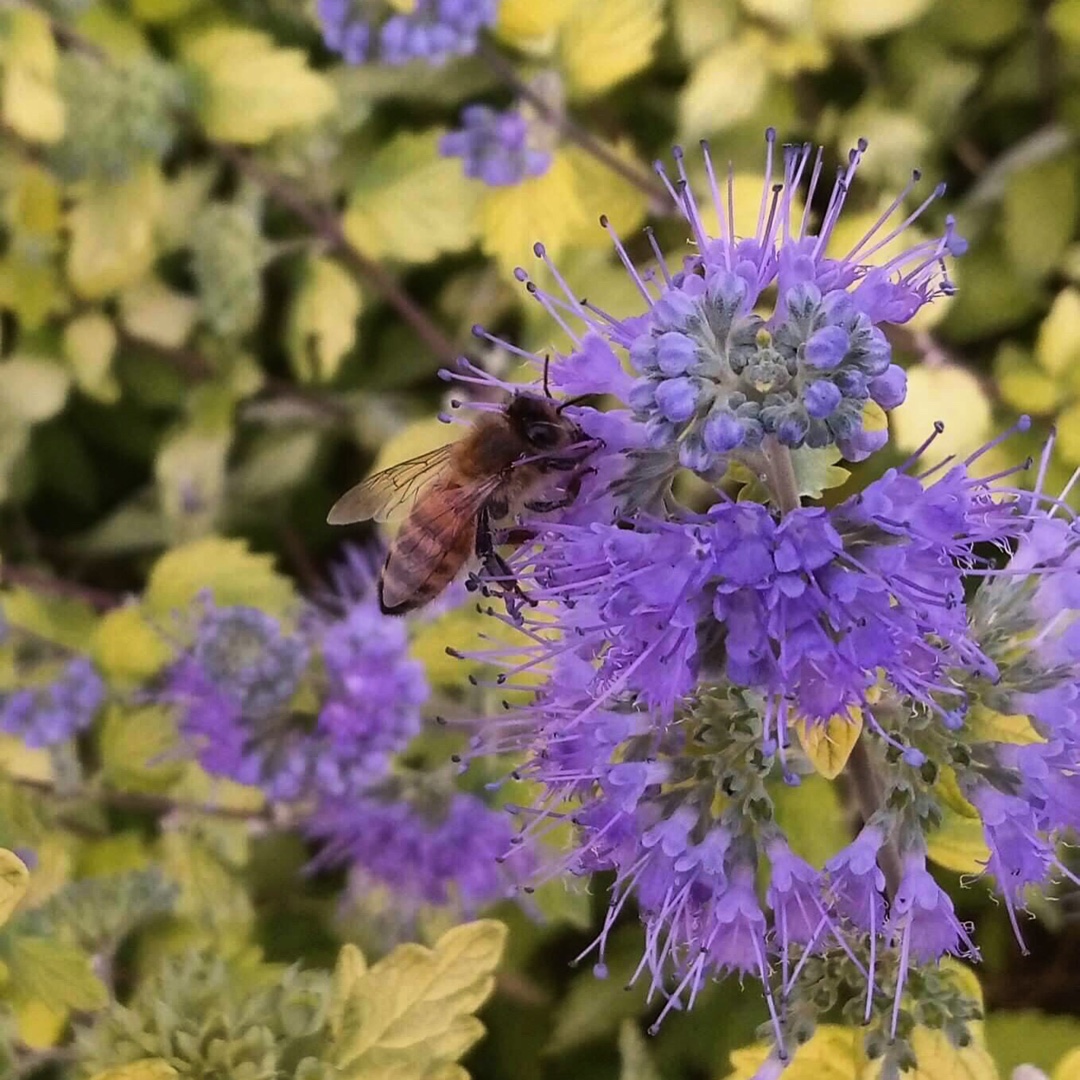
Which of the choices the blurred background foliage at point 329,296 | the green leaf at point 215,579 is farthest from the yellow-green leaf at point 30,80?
the green leaf at point 215,579

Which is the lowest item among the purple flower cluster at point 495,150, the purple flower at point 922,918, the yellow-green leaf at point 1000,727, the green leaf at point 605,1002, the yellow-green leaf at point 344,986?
the green leaf at point 605,1002

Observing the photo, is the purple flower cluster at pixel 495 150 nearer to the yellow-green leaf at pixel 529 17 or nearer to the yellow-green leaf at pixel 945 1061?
the yellow-green leaf at pixel 529 17

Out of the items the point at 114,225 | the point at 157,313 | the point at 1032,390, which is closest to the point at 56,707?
the point at 157,313

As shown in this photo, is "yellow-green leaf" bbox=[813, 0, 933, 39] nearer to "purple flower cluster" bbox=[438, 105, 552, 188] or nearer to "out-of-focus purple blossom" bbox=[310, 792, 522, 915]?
"purple flower cluster" bbox=[438, 105, 552, 188]

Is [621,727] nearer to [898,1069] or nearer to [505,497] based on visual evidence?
[505,497]

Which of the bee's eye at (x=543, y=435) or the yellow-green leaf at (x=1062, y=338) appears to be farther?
the yellow-green leaf at (x=1062, y=338)

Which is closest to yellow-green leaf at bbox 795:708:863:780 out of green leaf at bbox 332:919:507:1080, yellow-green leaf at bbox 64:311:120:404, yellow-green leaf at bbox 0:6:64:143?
green leaf at bbox 332:919:507:1080

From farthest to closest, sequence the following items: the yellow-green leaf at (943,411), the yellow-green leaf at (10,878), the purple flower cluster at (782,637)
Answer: the yellow-green leaf at (943,411), the yellow-green leaf at (10,878), the purple flower cluster at (782,637)
